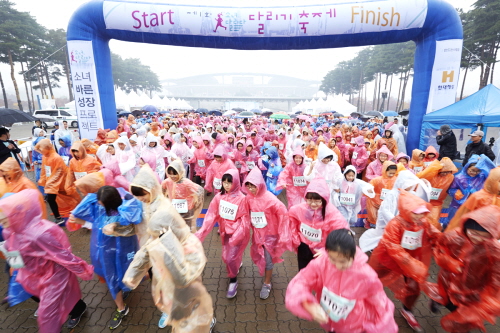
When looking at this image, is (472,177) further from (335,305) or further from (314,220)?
(335,305)

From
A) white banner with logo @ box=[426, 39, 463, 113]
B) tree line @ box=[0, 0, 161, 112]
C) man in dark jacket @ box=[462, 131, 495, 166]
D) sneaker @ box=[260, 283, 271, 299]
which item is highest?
tree line @ box=[0, 0, 161, 112]

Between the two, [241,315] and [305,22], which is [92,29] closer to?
[305,22]

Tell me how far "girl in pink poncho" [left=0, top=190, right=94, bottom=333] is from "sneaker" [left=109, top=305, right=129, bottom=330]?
1.63 ft

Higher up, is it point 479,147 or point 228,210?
point 479,147

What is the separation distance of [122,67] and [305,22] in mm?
61589

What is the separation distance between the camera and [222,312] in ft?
9.93

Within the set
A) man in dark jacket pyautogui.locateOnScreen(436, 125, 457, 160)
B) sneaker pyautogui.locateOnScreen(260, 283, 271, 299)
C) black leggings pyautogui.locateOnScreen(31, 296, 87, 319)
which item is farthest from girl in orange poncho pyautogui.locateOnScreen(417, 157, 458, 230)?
black leggings pyautogui.locateOnScreen(31, 296, 87, 319)

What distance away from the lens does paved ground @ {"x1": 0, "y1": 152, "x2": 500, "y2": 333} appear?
280 cm

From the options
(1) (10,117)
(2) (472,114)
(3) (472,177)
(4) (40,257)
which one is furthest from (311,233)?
(1) (10,117)

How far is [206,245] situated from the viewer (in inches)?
Result: 180

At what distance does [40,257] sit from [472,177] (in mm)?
6087

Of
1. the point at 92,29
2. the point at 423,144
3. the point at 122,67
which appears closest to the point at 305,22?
the point at 423,144

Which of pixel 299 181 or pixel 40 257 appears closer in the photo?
pixel 40 257

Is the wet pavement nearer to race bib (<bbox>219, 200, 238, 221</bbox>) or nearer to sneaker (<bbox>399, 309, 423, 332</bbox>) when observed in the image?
sneaker (<bbox>399, 309, 423, 332</bbox>)
